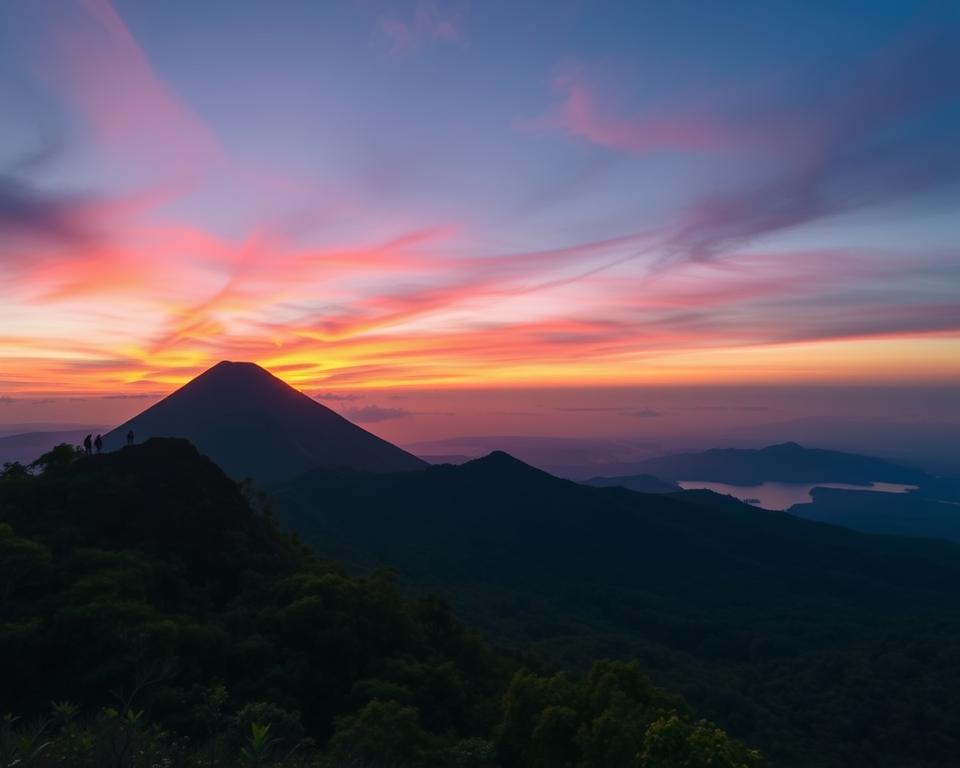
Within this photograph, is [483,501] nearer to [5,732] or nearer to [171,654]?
[171,654]

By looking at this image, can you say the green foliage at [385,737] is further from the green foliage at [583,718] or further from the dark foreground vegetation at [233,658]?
the green foliage at [583,718]

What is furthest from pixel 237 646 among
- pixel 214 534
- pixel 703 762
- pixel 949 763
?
pixel 949 763

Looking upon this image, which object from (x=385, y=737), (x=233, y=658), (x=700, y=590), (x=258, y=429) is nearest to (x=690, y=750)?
(x=385, y=737)

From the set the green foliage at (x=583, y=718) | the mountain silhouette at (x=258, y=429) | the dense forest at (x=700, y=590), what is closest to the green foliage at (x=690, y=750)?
the green foliage at (x=583, y=718)

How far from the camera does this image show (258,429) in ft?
422

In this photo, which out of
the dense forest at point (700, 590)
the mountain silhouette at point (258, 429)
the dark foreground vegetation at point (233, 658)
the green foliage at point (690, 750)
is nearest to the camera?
the green foliage at point (690, 750)

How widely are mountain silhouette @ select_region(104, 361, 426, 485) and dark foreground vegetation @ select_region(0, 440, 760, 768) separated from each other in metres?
86.6

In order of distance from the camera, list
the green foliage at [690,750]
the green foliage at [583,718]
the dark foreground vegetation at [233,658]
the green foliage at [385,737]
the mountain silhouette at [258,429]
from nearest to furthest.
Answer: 1. the green foliage at [690,750]
2. the dark foreground vegetation at [233,658]
3. the green foliage at [385,737]
4. the green foliage at [583,718]
5. the mountain silhouette at [258,429]

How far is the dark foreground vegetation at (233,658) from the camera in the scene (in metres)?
13.1

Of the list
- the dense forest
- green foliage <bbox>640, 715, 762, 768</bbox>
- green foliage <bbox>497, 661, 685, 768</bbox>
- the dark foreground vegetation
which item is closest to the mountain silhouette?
the dense forest

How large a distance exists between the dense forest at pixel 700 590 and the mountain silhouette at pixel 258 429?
26096mm

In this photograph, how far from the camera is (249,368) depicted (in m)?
151

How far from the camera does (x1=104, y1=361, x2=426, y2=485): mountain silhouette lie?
11969 cm

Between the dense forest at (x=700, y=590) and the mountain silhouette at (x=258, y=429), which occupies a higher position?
the mountain silhouette at (x=258, y=429)
